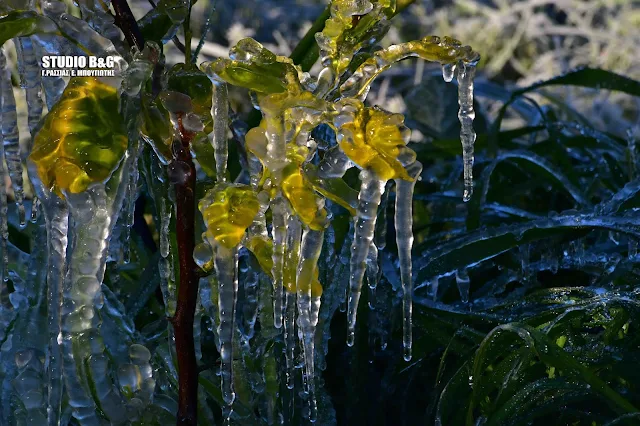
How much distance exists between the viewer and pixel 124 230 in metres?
0.81

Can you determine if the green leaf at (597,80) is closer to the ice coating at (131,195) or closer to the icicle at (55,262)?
the ice coating at (131,195)

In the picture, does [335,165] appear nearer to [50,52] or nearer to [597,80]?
[50,52]

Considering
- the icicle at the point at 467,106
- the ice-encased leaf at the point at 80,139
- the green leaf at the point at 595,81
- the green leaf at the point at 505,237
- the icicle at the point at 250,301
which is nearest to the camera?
the ice-encased leaf at the point at 80,139

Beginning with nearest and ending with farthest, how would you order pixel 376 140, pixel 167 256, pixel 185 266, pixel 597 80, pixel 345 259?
pixel 376 140
pixel 185 266
pixel 167 256
pixel 345 259
pixel 597 80

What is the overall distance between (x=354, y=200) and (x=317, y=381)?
29 cm

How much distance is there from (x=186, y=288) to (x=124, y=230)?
17cm

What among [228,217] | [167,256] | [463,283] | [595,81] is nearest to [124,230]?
[167,256]

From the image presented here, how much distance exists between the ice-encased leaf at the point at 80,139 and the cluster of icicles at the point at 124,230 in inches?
0.6

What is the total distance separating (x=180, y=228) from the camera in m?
0.68

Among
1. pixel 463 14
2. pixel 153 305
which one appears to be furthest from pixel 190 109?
pixel 463 14

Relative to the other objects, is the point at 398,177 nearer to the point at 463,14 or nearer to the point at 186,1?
the point at 186,1

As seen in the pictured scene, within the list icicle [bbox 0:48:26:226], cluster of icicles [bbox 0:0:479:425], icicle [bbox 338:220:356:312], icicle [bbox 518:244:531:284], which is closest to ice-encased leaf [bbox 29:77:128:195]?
cluster of icicles [bbox 0:0:479:425]

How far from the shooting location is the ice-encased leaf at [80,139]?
56cm

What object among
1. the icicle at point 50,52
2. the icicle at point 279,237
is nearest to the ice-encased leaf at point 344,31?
the icicle at point 279,237
